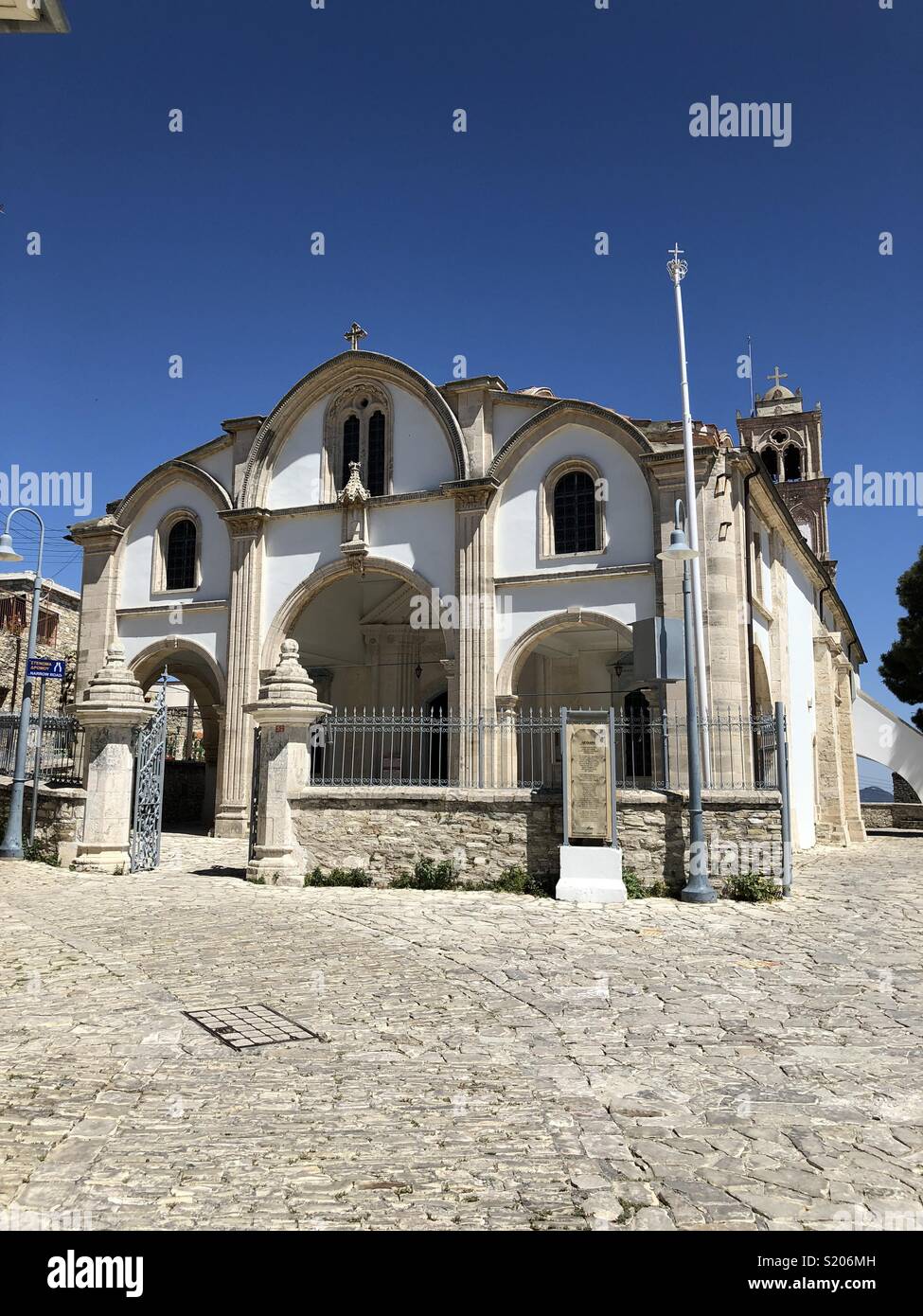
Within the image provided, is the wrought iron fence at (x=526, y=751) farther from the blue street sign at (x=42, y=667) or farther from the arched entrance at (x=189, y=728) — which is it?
the arched entrance at (x=189, y=728)

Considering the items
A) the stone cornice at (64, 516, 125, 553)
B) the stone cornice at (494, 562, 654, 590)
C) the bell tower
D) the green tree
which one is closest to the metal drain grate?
the stone cornice at (494, 562, 654, 590)

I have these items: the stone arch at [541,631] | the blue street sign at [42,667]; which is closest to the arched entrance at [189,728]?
the blue street sign at [42,667]

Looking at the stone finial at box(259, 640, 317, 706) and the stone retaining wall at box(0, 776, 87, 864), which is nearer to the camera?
the stone finial at box(259, 640, 317, 706)

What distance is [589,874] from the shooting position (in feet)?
37.5

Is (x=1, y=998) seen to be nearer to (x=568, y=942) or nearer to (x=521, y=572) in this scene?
(x=568, y=942)

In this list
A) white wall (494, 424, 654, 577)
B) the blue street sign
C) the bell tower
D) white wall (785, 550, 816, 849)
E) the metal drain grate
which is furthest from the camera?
the bell tower

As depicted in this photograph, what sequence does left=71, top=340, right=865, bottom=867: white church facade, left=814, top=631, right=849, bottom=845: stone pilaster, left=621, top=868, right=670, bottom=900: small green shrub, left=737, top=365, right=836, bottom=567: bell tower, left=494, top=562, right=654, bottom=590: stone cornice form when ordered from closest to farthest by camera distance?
1. left=621, top=868, right=670, bottom=900: small green shrub
2. left=71, top=340, right=865, bottom=867: white church facade
3. left=494, top=562, right=654, bottom=590: stone cornice
4. left=814, top=631, right=849, bottom=845: stone pilaster
5. left=737, top=365, right=836, bottom=567: bell tower

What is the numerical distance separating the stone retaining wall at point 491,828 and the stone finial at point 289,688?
1.31m

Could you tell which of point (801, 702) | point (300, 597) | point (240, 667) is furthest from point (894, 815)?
point (240, 667)

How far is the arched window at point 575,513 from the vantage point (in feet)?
61.7

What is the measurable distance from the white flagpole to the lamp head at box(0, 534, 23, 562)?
11.1 m

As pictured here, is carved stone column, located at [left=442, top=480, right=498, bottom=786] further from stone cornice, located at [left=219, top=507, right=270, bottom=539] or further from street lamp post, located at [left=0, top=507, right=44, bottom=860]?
street lamp post, located at [left=0, top=507, right=44, bottom=860]

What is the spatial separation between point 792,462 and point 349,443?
90.5 feet

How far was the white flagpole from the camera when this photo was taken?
51.8 feet
